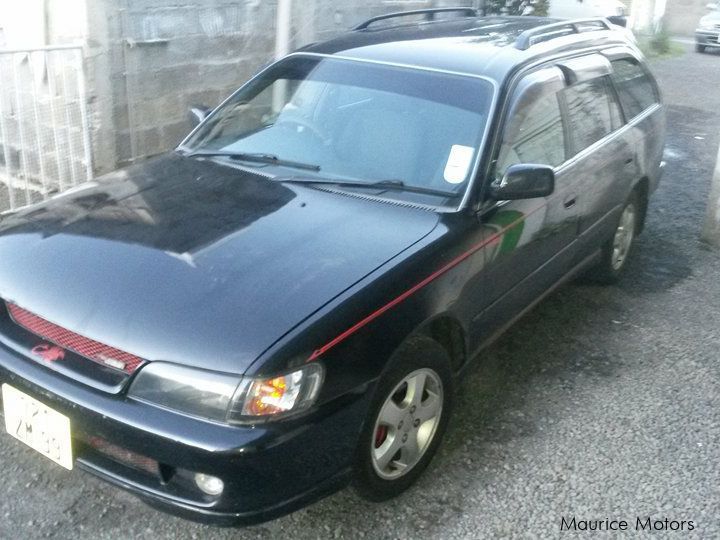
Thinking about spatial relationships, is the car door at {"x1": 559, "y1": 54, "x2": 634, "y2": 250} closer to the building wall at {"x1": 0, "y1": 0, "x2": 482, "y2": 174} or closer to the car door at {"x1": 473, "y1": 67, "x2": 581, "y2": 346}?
the car door at {"x1": 473, "y1": 67, "x2": 581, "y2": 346}

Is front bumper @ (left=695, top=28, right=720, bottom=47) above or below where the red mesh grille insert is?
below

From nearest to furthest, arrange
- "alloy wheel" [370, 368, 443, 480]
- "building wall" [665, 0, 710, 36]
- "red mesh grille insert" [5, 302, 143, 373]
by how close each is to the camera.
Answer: "red mesh grille insert" [5, 302, 143, 373] → "alloy wheel" [370, 368, 443, 480] → "building wall" [665, 0, 710, 36]

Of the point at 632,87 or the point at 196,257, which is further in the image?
the point at 632,87

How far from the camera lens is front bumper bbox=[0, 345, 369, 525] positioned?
97.9 inches

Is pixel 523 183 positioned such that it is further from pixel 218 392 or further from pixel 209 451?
pixel 209 451

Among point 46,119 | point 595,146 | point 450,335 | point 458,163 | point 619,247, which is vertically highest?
point 458,163

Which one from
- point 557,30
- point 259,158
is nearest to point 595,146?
point 557,30

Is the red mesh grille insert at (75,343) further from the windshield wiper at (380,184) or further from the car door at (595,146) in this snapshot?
the car door at (595,146)

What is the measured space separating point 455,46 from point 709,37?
17.9 meters

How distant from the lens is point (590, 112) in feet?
14.6

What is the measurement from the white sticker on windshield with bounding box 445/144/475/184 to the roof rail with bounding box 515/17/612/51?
80 cm

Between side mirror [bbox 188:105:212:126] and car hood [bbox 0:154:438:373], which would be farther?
side mirror [bbox 188:105:212:126]

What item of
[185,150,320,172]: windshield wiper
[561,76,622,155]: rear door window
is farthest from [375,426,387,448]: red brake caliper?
[561,76,622,155]: rear door window

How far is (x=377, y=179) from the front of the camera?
354 cm
